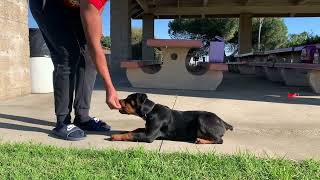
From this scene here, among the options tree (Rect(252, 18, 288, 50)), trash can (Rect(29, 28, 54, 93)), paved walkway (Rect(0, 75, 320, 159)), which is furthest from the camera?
tree (Rect(252, 18, 288, 50))

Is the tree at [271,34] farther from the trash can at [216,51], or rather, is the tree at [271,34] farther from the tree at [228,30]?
the trash can at [216,51]

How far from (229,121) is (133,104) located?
1792 millimetres

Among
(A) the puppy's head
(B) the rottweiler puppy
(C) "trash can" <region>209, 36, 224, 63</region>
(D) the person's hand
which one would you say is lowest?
(B) the rottweiler puppy

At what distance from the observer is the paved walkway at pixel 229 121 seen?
3.91 m

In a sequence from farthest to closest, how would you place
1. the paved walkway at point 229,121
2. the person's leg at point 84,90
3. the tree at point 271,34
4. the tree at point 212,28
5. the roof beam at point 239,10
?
the tree at point 271,34, the tree at point 212,28, the roof beam at point 239,10, the person's leg at point 84,90, the paved walkway at point 229,121

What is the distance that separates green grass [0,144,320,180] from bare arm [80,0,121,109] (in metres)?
0.44

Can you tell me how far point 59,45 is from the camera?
4.22 metres

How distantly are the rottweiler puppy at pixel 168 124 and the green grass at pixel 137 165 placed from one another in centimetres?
51

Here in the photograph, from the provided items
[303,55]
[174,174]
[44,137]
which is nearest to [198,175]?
[174,174]

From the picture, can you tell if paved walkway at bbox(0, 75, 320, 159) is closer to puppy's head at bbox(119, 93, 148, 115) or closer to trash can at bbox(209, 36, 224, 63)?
puppy's head at bbox(119, 93, 148, 115)

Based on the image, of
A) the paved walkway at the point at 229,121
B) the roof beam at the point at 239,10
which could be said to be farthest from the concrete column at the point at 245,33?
the paved walkway at the point at 229,121

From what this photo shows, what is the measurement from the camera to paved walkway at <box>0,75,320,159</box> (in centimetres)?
391

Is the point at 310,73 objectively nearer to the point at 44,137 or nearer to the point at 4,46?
the point at 4,46

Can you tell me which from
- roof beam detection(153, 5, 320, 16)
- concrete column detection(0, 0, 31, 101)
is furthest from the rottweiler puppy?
roof beam detection(153, 5, 320, 16)
